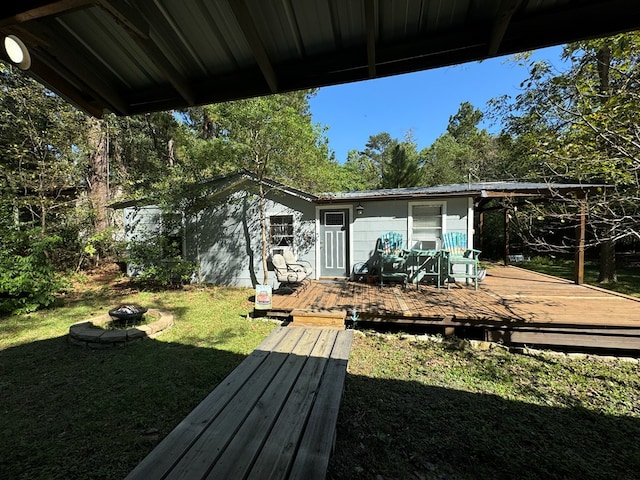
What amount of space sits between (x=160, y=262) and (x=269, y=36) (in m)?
7.38

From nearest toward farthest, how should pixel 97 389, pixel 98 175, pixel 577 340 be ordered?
pixel 97 389, pixel 577 340, pixel 98 175

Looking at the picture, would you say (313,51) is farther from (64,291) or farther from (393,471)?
(64,291)

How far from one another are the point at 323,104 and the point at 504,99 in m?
7.68

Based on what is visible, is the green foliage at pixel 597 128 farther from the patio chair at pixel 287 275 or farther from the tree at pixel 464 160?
the tree at pixel 464 160

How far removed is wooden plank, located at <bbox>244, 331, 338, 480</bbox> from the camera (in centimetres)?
121

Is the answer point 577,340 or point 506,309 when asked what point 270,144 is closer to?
point 506,309

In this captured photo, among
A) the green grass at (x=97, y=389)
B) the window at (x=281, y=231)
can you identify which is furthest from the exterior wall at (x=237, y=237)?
the green grass at (x=97, y=389)

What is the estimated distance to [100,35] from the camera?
1.54 m

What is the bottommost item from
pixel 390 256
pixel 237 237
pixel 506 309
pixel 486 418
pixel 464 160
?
pixel 486 418

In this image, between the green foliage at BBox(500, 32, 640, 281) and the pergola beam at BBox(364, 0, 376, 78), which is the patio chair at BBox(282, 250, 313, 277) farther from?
the pergola beam at BBox(364, 0, 376, 78)

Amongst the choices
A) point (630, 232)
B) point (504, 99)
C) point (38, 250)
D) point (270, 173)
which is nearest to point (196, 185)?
point (270, 173)

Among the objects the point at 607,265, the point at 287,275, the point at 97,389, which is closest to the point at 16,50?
the point at 97,389

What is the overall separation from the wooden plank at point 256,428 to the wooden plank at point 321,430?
203 mm

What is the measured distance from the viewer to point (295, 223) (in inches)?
291
